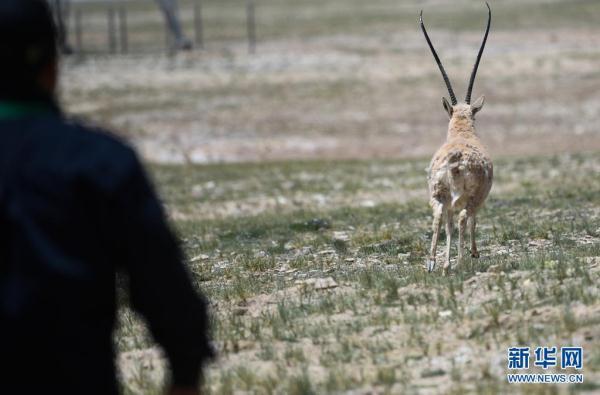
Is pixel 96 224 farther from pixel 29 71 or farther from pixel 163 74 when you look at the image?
pixel 163 74

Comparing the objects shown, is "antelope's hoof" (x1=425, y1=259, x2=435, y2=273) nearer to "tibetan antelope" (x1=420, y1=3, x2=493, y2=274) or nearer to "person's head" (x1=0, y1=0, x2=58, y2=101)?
"tibetan antelope" (x1=420, y1=3, x2=493, y2=274)

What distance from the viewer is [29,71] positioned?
11.7 feet

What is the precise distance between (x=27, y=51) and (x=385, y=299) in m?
5.06

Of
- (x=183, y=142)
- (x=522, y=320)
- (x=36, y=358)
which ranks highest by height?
(x=36, y=358)

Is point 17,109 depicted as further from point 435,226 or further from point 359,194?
point 359,194

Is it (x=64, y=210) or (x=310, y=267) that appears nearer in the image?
(x=64, y=210)

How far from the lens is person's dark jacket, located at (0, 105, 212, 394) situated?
3.47 m

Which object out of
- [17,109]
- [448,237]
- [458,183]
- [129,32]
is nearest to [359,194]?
[448,237]

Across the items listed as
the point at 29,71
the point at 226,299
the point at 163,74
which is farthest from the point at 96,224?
the point at 163,74

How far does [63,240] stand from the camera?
353 centimetres

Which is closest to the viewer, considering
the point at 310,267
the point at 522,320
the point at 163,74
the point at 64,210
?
the point at 64,210

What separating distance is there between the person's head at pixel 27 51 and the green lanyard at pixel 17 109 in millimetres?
19

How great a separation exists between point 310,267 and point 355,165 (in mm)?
14652

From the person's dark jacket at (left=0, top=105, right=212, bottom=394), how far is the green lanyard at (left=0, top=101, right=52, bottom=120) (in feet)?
0.06
